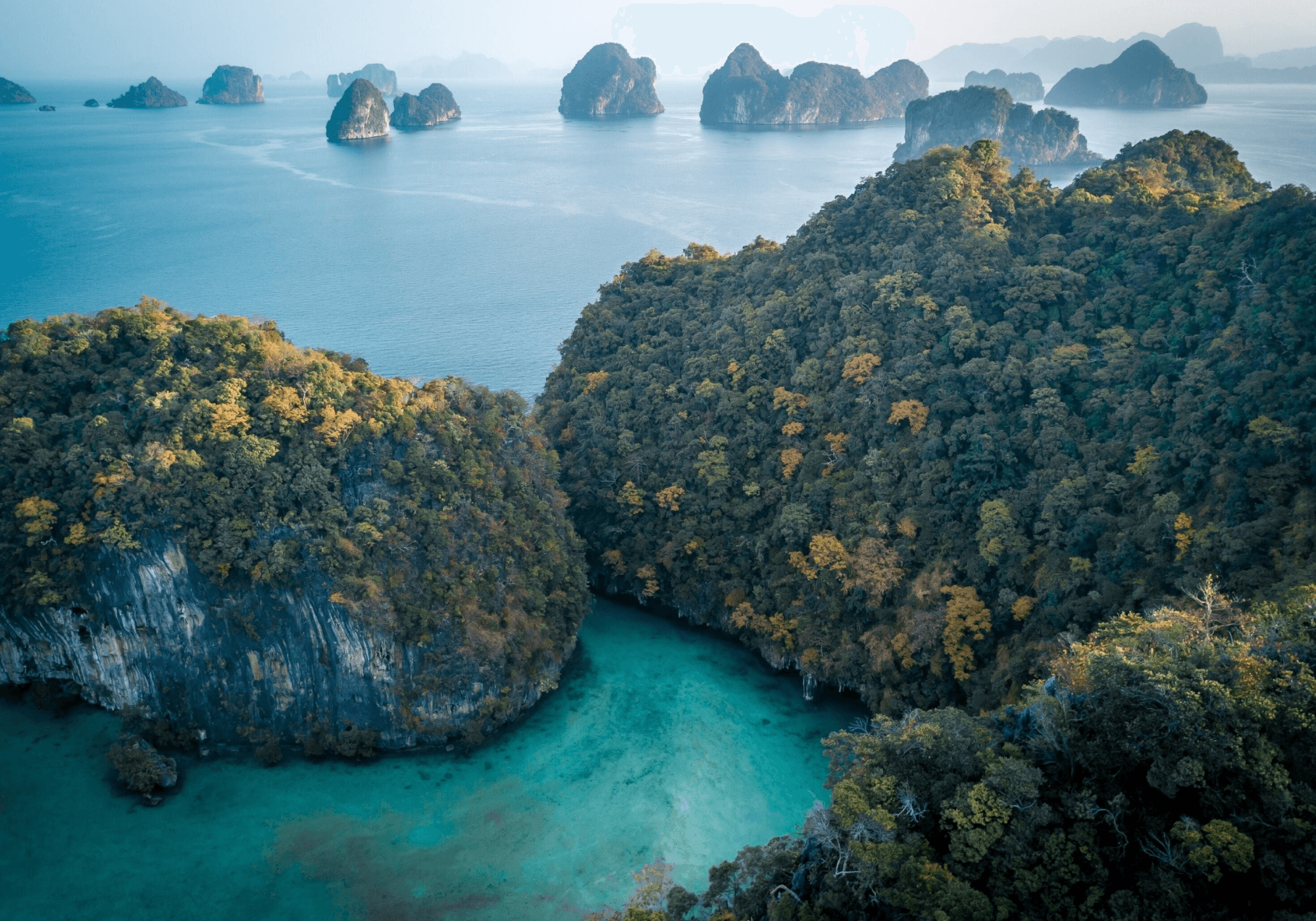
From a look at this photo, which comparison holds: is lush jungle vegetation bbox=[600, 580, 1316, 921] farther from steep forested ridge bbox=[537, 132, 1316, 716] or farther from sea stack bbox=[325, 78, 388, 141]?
sea stack bbox=[325, 78, 388, 141]

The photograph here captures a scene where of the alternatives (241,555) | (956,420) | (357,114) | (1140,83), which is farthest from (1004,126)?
(241,555)

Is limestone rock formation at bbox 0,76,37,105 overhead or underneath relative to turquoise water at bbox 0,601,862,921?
overhead

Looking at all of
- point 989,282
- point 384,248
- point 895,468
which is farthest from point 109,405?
point 384,248

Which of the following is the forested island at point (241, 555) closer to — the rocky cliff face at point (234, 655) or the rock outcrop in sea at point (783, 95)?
the rocky cliff face at point (234, 655)

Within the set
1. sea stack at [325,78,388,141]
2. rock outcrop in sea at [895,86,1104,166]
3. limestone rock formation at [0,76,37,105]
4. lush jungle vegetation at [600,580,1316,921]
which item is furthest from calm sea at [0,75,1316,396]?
lush jungle vegetation at [600,580,1316,921]

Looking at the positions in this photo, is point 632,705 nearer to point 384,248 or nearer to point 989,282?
point 989,282

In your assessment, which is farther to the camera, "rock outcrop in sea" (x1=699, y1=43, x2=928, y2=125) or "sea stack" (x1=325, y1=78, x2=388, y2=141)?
"rock outcrop in sea" (x1=699, y1=43, x2=928, y2=125)

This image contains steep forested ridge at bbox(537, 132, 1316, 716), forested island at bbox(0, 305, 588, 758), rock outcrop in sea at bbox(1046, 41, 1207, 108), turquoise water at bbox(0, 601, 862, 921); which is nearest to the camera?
turquoise water at bbox(0, 601, 862, 921)
